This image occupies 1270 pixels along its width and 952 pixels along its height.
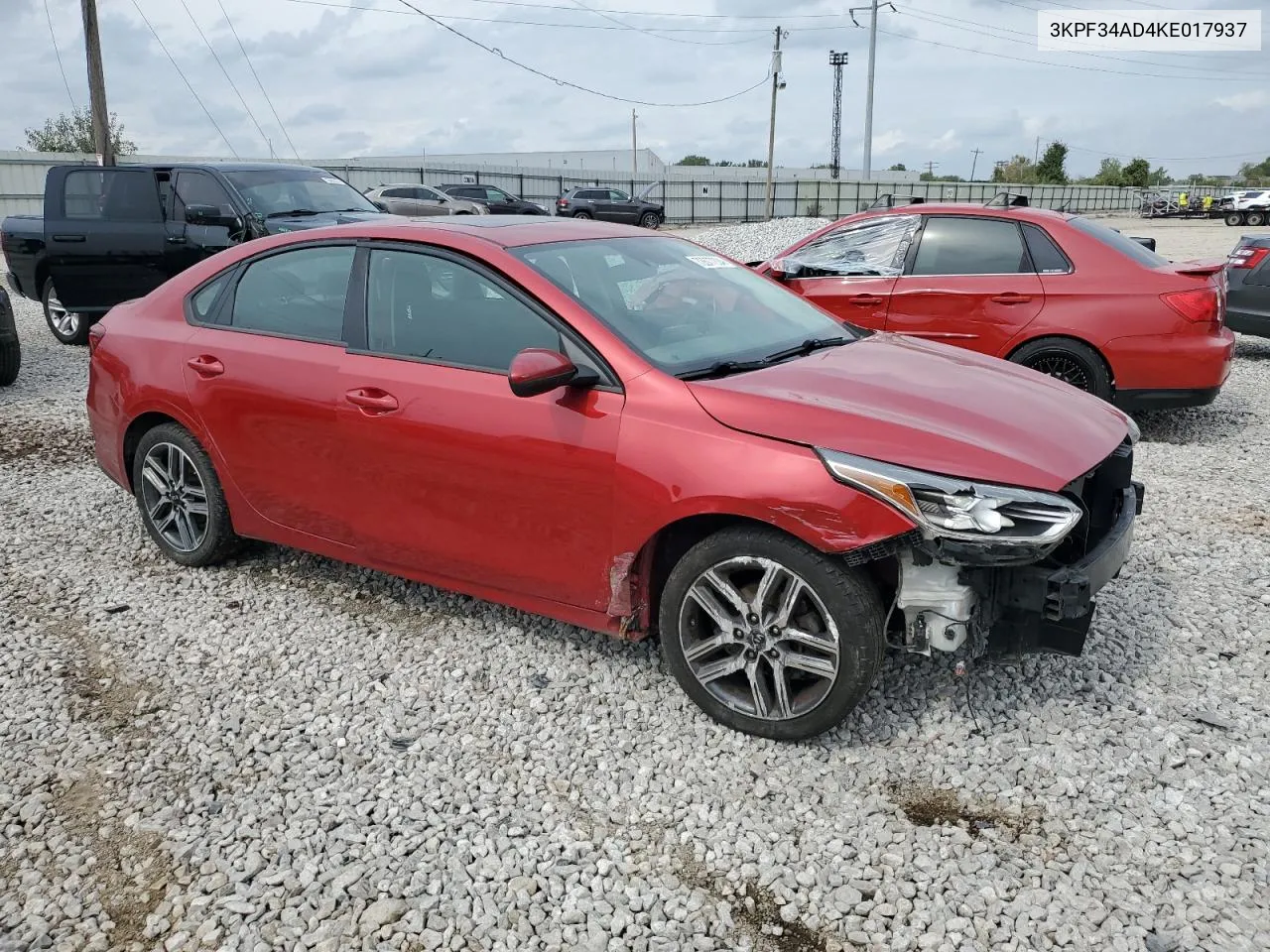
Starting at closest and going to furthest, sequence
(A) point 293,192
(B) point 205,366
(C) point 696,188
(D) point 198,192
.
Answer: (B) point 205,366 → (D) point 198,192 → (A) point 293,192 → (C) point 696,188

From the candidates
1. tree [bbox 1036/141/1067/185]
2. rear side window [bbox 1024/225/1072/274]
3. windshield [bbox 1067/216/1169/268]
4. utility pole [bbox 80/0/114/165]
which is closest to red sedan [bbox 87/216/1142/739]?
rear side window [bbox 1024/225/1072/274]

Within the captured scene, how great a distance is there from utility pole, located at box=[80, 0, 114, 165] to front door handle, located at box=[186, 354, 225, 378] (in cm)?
1853

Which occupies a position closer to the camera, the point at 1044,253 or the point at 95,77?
the point at 1044,253

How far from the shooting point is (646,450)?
3223mm

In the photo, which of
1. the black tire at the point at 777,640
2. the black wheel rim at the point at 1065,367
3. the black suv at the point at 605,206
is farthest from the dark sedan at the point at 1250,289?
the black suv at the point at 605,206

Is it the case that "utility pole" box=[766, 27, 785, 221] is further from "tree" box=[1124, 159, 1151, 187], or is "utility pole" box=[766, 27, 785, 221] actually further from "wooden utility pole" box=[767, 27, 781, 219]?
"tree" box=[1124, 159, 1151, 187]

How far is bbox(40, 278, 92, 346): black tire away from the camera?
11398mm

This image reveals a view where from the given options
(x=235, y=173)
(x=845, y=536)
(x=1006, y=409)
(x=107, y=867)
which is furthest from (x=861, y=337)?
(x=235, y=173)

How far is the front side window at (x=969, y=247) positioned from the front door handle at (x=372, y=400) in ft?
15.6

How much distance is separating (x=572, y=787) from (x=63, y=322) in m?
10.9

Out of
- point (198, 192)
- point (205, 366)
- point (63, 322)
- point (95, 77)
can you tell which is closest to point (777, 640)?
point (205, 366)

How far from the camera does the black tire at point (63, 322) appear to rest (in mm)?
11398

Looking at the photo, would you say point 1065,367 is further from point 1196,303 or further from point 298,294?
point 298,294

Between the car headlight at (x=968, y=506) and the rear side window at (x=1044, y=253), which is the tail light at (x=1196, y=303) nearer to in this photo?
the rear side window at (x=1044, y=253)
